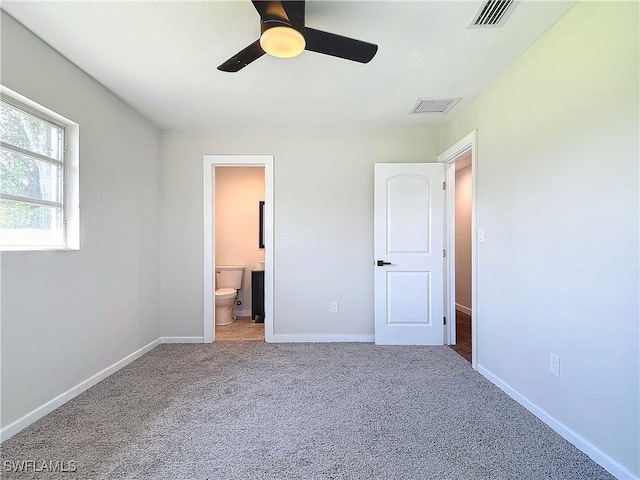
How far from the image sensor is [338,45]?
166 cm

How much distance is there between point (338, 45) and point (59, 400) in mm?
2808

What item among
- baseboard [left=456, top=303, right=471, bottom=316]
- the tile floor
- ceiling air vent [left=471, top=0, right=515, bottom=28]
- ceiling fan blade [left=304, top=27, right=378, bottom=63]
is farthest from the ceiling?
baseboard [left=456, top=303, right=471, bottom=316]

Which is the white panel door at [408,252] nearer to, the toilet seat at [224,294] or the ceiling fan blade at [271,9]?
the toilet seat at [224,294]

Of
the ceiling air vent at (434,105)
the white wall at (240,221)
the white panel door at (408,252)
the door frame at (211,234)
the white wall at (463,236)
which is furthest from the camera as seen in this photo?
the white wall at (463,236)

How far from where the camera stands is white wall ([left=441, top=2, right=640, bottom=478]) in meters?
1.46

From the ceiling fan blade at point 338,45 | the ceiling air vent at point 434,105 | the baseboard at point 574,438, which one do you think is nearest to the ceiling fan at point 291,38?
the ceiling fan blade at point 338,45

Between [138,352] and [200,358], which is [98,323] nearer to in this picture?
[138,352]

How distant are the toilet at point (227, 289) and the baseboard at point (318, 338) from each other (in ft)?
3.38

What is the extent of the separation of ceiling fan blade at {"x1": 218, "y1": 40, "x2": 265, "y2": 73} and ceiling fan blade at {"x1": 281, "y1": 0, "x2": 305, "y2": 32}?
0.81 feet

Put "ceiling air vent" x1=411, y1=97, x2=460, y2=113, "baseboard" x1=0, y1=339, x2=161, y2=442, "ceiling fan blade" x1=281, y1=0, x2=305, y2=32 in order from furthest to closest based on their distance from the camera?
"ceiling air vent" x1=411, y1=97, x2=460, y2=113 < "baseboard" x1=0, y1=339, x2=161, y2=442 < "ceiling fan blade" x1=281, y1=0, x2=305, y2=32

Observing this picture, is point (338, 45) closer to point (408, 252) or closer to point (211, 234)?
point (408, 252)

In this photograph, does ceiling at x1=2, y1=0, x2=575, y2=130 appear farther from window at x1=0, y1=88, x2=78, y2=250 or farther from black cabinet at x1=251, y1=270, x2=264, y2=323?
black cabinet at x1=251, y1=270, x2=264, y2=323

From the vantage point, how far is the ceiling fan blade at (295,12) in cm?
142

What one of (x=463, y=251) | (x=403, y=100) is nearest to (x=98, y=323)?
(x=403, y=100)
